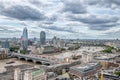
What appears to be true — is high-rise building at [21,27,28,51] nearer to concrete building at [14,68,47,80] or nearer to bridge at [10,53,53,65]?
bridge at [10,53,53,65]

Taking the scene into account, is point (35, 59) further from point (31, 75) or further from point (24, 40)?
point (31, 75)

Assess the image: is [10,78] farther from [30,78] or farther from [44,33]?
[44,33]

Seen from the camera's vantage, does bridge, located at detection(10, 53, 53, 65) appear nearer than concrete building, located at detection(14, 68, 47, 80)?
No

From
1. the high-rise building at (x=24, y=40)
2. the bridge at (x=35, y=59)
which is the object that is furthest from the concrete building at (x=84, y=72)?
the high-rise building at (x=24, y=40)

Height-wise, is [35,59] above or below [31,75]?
below

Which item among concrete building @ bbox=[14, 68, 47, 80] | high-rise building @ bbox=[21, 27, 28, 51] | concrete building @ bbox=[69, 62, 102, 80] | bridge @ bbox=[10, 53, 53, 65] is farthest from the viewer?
high-rise building @ bbox=[21, 27, 28, 51]

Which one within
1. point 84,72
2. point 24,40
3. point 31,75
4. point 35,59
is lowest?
point 35,59

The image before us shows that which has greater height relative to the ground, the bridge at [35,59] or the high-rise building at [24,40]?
the high-rise building at [24,40]

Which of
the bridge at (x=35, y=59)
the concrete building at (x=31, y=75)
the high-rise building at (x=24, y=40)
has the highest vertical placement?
the high-rise building at (x=24, y=40)

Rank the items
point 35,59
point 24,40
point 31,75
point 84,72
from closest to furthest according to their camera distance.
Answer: point 31,75, point 84,72, point 35,59, point 24,40

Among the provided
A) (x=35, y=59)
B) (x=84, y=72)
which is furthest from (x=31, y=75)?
(x=35, y=59)

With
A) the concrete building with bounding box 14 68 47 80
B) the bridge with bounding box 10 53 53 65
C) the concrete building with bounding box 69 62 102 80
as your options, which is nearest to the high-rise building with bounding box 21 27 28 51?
the bridge with bounding box 10 53 53 65

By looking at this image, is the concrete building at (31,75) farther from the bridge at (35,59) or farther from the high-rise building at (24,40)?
the high-rise building at (24,40)
